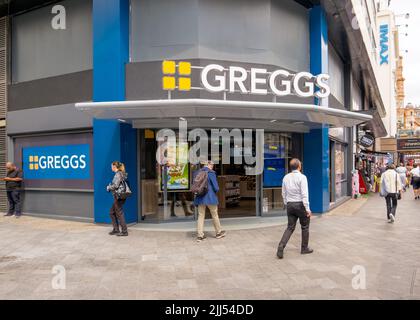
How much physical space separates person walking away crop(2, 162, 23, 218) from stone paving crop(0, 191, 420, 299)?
179cm

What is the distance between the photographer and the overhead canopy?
7.21 meters

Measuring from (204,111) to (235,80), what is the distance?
130cm

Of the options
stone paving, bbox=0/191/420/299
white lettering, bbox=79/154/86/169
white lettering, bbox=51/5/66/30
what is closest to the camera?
stone paving, bbox=0/191/420/299

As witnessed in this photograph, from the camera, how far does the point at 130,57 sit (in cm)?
938

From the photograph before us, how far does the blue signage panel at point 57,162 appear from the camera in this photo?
9.76m

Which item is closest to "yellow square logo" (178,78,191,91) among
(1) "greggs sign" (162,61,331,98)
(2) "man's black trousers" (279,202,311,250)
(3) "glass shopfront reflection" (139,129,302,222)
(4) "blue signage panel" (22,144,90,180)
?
(1) "greggs sign" (162,61,331,98)

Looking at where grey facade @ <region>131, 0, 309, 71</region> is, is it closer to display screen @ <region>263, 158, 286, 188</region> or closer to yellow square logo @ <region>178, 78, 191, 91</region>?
yellow square logo @ <region>178, 78, 191, 91</region>

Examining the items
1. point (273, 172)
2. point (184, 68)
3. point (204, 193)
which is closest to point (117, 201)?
point (204, 193)

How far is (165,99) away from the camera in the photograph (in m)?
8.93

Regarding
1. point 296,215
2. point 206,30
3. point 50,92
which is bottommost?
point 296,215

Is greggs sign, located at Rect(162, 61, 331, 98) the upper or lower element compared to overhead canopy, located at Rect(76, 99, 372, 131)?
upper

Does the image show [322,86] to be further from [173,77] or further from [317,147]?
[173,77]

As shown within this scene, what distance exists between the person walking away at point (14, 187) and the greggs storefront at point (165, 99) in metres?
0.29

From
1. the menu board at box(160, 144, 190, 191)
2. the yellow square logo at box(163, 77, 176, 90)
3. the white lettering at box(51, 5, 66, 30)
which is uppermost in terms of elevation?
the white lettering at box(51, 5, 66, 30)
